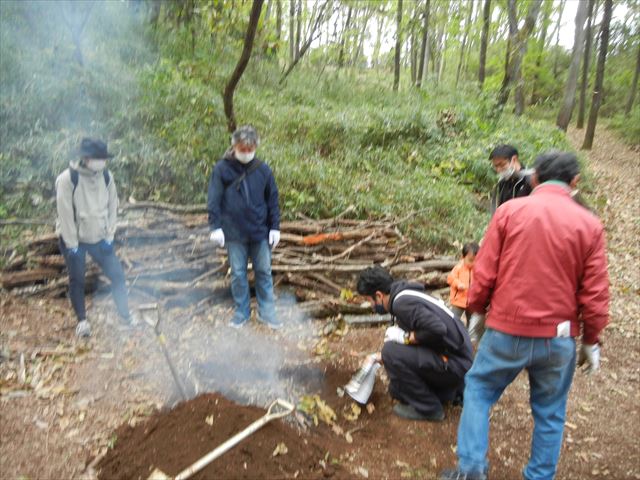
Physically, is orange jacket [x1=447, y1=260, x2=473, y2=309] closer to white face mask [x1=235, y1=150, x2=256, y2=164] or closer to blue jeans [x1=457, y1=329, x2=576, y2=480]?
blue jeans [x1=457, y1=329, x2=576, y2=480]

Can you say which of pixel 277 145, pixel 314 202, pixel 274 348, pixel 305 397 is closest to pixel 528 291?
pixel 305 397

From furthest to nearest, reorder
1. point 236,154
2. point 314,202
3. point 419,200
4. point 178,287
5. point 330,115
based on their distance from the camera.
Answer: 1. point 330,115
2. point 419,200
3. point 314,202
4. point 178,287
5. point 236,154

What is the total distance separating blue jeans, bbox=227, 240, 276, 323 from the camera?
16.2ft

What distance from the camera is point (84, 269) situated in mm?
4516

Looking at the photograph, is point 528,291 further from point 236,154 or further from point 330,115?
point 330,115

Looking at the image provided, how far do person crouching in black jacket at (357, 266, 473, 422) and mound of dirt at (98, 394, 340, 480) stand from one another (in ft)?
2.93

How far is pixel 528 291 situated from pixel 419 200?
5.77m

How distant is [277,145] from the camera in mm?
8891

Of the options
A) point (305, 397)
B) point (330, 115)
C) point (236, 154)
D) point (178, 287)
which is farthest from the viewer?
point (330, 115)

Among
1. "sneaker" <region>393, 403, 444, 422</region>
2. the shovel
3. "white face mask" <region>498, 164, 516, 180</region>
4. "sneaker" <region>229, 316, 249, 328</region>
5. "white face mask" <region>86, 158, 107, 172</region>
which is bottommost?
"sneaker" <region>393, 403, 444, 422</region>

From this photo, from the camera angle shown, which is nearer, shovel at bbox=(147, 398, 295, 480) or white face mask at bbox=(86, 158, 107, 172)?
shovel at bbox=(147, 398, 295, 480)

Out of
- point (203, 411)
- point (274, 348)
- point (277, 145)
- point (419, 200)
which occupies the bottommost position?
point (274, 348)

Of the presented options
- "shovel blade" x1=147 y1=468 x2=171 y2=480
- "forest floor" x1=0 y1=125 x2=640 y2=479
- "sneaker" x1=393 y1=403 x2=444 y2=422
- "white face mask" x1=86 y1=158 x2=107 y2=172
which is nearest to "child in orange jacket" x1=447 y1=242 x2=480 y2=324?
"forest floor" x1=0 y1=125 x2=640 y2=479

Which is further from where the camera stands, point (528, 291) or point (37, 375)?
point (37, 375)
